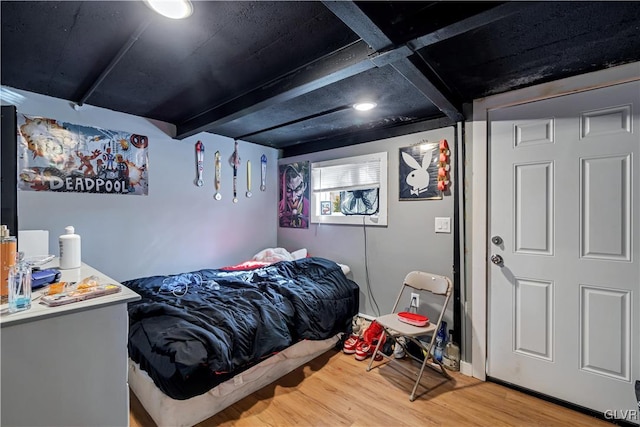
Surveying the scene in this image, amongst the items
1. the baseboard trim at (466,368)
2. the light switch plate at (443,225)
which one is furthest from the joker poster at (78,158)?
the baseboard trim at (466,368)

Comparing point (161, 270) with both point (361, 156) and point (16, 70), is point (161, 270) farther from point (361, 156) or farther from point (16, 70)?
point (361, 156)

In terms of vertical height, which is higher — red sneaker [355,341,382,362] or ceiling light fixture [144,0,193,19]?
ceiling light fixture [144,0,193,19]

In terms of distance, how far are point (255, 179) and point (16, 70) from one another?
2210mm

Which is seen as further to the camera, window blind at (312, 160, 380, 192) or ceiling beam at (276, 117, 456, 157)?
window blind at (312, 160, 380, 192)

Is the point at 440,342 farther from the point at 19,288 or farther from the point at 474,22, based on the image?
the point at 19,288

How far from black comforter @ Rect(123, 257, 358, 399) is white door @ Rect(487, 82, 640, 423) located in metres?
1.32

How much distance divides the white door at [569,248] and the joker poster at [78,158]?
9.97ft

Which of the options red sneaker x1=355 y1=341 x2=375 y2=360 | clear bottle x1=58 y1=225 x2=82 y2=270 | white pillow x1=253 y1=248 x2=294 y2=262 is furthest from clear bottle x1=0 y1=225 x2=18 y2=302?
white pillow x1=253 y1=248 x2=294 y2=262

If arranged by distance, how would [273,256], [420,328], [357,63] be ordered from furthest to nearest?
[273,256] → [420,328] → [357,63]

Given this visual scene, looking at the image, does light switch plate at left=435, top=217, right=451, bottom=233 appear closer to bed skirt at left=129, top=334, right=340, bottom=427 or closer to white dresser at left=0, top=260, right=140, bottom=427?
bed skirt at left=129, top=334, right=340, bottom=427

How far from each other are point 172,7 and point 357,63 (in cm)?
87

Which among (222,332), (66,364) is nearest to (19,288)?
(66,364)

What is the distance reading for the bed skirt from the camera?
1.53 m

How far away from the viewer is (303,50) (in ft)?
5.19
